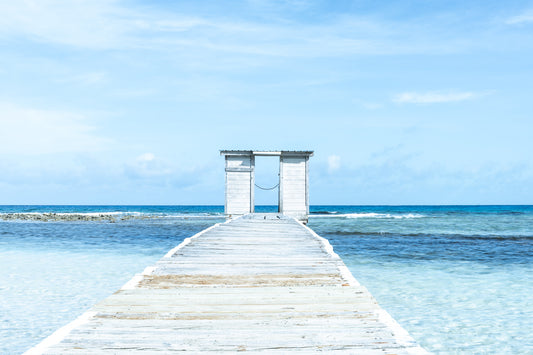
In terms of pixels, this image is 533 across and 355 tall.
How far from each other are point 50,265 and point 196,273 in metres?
9.38

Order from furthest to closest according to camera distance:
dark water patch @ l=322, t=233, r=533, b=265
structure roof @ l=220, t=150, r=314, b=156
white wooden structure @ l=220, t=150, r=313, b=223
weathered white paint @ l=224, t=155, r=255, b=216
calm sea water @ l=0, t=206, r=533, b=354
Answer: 1. weathered white paint @ l=224, t=155, r=255, b=216
2. white wooden structure @ l=220, t=150, r=313, b=223
3. structure roof @ l=220, t=150, r=314, b=156
4. dark water patch @ l=322, t=233, r=533, b=265
5. calm sea water @ l=0, t=206, r=533, b=354

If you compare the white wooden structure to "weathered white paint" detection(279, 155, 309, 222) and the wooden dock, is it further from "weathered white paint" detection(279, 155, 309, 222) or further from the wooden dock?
the wooden dock

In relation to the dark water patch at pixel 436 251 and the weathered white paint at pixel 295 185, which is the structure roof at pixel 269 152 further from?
the dark water patch at pixel 436 251

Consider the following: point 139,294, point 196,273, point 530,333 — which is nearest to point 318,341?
point 139,294

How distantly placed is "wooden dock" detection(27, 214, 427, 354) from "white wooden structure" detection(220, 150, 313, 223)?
54.6ft

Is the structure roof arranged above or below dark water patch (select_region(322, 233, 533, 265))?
above

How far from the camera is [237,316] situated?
4699 mm

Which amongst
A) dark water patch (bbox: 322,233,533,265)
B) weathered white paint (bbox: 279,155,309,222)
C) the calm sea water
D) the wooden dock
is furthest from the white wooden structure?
the wooden dock

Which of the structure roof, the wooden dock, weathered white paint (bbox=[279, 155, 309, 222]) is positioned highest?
the structure roof

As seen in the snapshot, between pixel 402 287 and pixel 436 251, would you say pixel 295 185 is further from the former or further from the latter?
pixel 402 287

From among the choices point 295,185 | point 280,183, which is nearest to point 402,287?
point 295,185

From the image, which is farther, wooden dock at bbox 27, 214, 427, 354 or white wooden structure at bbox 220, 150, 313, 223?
white wooden structure at bbox 220, 150, 313, 223

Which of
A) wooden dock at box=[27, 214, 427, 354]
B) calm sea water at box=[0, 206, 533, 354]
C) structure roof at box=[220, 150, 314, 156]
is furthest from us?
structure roof at box=[220, 150, 314, 156]

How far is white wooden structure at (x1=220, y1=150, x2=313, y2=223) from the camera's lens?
24.6 metres
